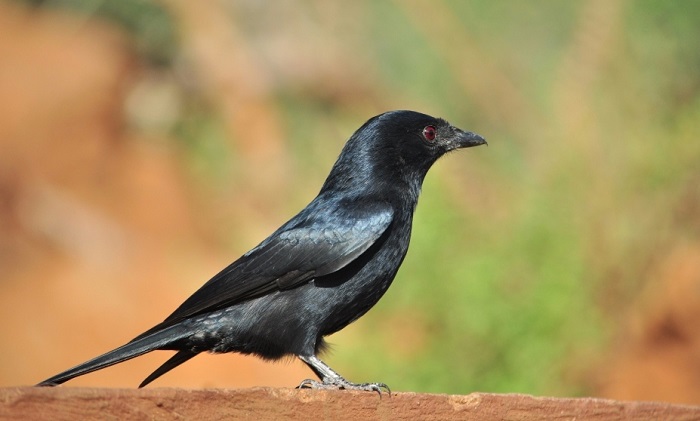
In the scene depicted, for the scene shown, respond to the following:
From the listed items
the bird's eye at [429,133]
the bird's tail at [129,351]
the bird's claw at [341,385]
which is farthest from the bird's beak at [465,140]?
the bird's tail at [129,351]

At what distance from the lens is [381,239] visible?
4.49m

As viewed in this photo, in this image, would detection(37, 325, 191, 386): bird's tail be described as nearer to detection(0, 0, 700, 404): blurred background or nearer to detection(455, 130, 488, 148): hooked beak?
detection(455, 130, 488, 148): hooked beak

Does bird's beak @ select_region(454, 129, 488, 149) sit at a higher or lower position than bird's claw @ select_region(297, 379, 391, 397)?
higher

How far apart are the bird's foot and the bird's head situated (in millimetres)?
1099

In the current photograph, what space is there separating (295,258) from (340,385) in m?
0.63

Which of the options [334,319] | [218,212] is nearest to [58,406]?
[334,319]

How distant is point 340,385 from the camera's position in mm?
4066

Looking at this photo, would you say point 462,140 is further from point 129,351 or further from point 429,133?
point 129,351

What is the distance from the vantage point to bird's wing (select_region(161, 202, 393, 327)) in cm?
430

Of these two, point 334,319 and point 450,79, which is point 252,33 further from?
point 334,319

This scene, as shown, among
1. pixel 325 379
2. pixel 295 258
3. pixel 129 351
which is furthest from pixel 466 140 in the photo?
pixel 129 351

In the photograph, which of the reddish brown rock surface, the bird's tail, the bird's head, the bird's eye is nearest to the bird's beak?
the bird's head

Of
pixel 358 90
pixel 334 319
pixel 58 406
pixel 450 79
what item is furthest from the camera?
pixel 358 90

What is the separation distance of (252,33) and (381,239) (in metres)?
8.86
